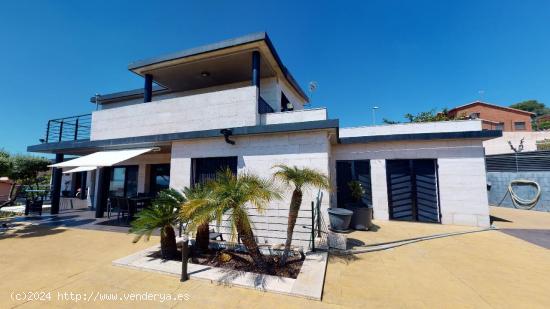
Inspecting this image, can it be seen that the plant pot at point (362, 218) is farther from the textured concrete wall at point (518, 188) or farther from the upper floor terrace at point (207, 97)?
the textured concrete wall at point (518, 188)

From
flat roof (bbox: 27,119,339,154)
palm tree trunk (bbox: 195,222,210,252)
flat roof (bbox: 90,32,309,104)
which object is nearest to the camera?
palm tree trunk (bbox: 195,222,210,252)

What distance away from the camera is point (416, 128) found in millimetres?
12969

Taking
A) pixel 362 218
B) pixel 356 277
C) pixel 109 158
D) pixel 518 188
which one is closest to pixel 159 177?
pixel 109 158

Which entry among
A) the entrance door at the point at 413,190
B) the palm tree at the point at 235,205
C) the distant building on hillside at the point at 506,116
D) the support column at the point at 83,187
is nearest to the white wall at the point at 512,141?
the distant building on hillside at the point at 506,116

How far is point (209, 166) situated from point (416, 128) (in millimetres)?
12376

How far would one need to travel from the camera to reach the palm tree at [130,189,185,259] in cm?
602

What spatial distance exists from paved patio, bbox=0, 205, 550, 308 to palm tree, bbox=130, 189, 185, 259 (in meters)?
0.90

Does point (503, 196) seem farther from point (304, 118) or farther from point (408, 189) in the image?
point (304, 118)

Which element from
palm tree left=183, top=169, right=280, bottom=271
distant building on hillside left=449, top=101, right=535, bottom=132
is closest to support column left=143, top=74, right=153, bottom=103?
palm tree left=183, top=169, right=280, bottom=271

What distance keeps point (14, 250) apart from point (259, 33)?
12.5m

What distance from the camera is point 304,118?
31.7 feet

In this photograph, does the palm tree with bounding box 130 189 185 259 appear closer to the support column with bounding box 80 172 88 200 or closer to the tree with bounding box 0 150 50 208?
the tree with bounding box 0 150 50 208

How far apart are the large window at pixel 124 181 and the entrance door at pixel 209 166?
26.8ft

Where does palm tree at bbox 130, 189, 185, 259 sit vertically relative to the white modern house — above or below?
below
